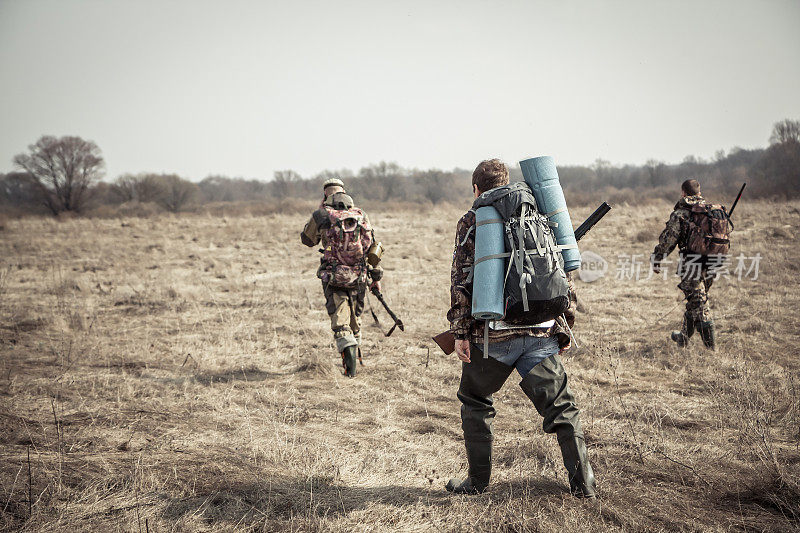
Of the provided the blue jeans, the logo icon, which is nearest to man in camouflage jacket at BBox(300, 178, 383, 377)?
the blue jeans

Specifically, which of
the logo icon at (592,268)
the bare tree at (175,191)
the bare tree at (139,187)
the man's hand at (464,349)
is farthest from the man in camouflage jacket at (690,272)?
the bare tree at (139,187)

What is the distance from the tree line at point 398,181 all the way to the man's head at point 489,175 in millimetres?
14314

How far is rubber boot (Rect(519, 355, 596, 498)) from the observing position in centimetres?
279

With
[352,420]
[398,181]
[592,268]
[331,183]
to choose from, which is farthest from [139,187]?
[352,420]

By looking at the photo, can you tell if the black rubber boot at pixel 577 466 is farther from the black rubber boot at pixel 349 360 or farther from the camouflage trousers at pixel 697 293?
the camouflage trousers at pixel 697 293

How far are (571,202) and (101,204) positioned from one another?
31.1 meters

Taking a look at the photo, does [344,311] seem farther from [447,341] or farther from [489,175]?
[489,175]

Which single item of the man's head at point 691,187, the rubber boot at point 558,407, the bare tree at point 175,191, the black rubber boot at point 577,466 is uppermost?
the bare tree at point 175,191

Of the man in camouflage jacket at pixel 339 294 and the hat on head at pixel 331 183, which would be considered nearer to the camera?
the man in camouflage jacket at pixel 339 294

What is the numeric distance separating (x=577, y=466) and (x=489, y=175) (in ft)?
5.67

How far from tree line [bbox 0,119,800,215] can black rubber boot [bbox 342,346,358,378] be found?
1186 cm

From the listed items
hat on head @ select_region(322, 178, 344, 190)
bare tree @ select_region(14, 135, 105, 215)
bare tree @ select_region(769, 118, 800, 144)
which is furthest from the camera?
bare tree @ select_region(14, 135, 105, 215)

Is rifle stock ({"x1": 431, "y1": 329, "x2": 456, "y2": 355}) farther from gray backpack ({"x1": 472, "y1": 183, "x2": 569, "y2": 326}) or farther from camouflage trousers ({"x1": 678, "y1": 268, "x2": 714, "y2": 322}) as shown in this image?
camouflage trousers ({"x1": 678, "y1": 268, "x2": 714, "y2": 322})

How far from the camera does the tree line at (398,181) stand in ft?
71.8
